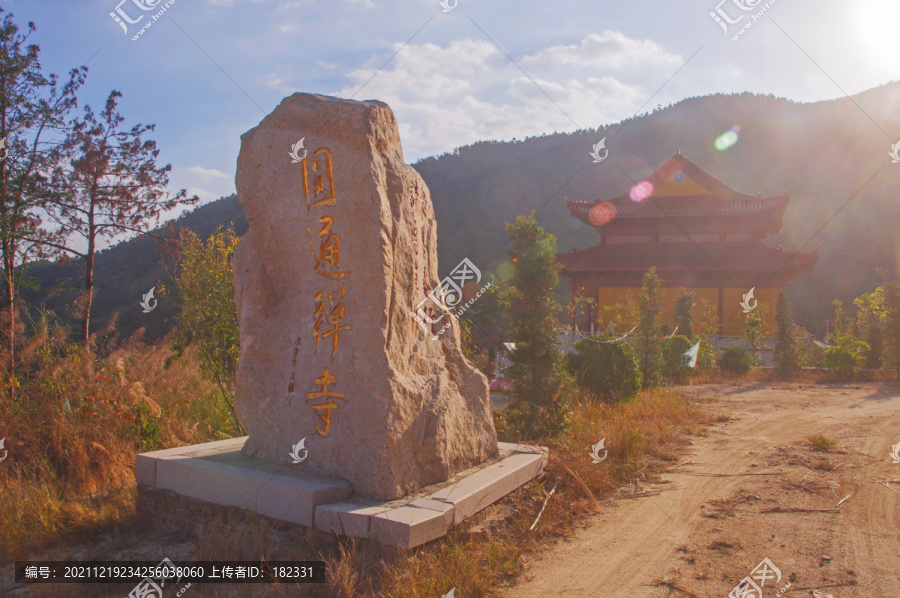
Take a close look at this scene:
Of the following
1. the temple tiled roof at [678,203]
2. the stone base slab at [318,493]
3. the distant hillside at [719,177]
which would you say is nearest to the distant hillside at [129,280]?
the distant hillside at [719,177]

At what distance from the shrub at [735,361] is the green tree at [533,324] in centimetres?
955

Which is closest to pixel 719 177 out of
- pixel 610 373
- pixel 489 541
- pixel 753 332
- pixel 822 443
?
pixel 753 332

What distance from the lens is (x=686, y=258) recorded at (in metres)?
19.3

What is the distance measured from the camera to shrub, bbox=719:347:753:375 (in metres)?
13.8

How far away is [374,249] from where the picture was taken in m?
3.68

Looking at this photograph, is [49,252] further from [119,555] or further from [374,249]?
[374,249]

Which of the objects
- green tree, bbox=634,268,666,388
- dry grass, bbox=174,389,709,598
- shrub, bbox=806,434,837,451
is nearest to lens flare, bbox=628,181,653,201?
green tree, bbox=634,268,666,388

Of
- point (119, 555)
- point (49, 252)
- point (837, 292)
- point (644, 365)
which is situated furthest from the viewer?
point (837, 292)

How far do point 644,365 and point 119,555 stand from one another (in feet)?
27.8

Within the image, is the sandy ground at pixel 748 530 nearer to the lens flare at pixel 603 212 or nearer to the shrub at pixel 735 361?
the shrub at pixel 735 361

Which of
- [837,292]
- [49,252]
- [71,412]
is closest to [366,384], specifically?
[71,412]

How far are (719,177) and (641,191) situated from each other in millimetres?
37820

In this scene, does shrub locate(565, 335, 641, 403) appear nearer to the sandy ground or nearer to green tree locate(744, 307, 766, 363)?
the sandy ground

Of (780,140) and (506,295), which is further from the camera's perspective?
(780,140)
